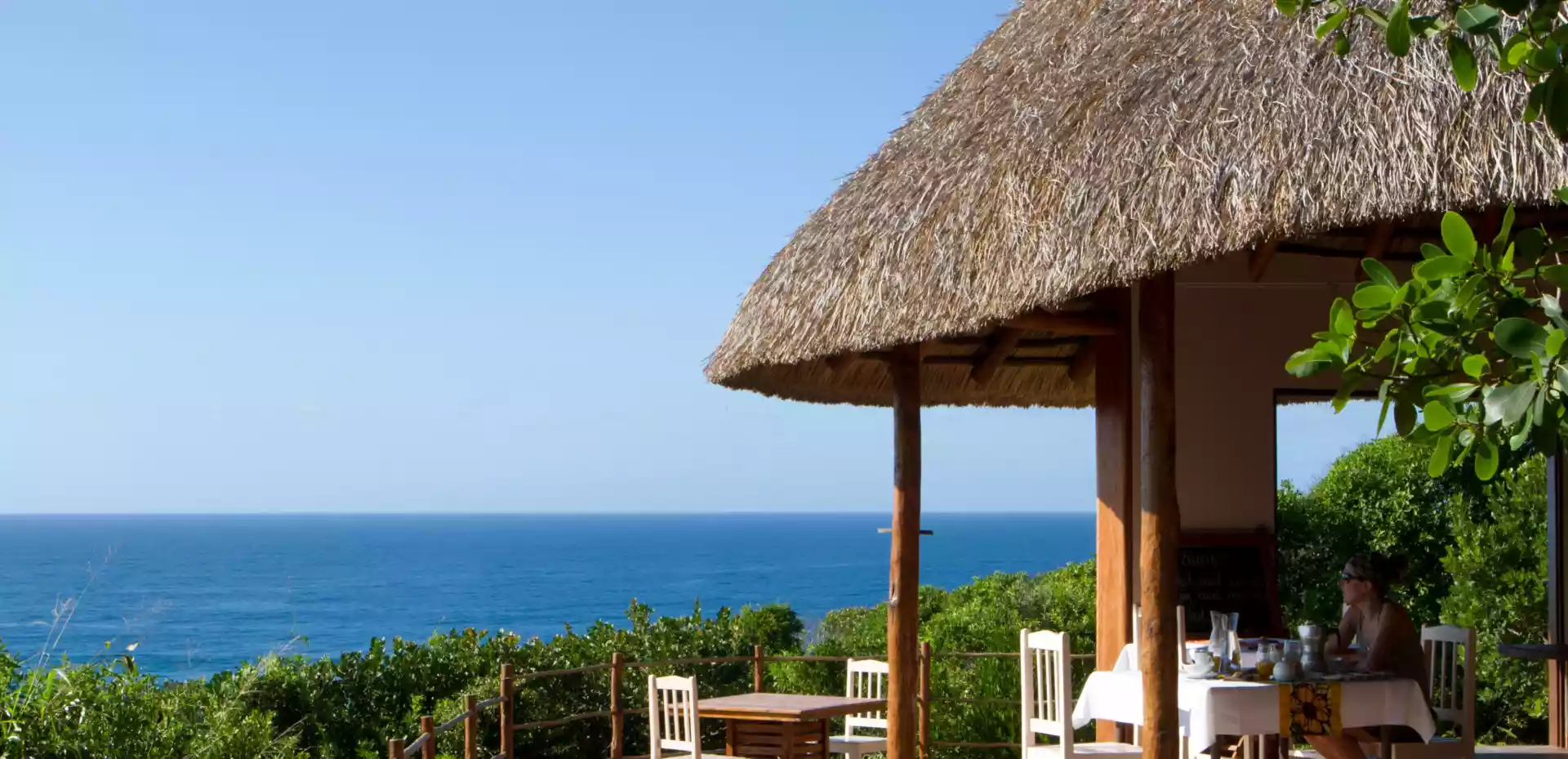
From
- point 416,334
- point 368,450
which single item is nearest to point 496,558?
point 368,450

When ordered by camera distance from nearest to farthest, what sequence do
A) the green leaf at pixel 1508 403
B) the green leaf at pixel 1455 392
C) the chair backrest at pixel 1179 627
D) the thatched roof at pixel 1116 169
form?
the green leaf at pixel 1508 403
the green leaf at pixel 1455 392
the thatched roof at pixel 1116 169
the chair backrest at pixel 1179 627

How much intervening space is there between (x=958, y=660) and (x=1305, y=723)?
5608mm

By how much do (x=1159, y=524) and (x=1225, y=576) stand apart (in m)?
2.50

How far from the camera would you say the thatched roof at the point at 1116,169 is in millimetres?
4453

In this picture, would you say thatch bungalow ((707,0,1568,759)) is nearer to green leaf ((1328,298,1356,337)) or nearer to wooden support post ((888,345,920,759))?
wooden support post ((888,345,920,759))

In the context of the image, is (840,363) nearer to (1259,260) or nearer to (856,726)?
(856,726)

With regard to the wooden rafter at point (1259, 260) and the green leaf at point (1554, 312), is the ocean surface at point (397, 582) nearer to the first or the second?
the wooden rafter at point (1259, 260)

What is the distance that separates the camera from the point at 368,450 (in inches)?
2771

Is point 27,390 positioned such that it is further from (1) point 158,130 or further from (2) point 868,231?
(2) point 868,231

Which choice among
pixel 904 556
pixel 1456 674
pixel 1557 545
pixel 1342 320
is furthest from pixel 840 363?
pixel 1342 320

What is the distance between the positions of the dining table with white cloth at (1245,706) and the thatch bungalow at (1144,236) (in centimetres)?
29

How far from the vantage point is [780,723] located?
7.01 m

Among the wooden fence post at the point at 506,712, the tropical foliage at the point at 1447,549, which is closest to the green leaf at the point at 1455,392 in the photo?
the wooden fence post at the point at 506,712

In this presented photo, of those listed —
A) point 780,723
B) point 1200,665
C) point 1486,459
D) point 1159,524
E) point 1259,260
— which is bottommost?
point 780,723
